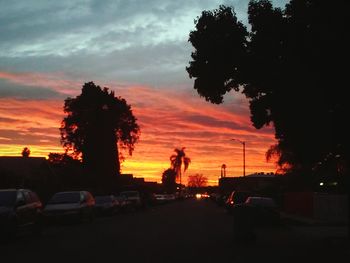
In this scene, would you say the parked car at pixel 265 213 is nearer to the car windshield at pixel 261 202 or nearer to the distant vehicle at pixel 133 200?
the car windshield at pixel 261 202

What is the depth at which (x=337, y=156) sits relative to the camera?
25.7 meters

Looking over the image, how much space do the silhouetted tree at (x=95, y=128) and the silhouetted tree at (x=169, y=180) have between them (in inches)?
3838

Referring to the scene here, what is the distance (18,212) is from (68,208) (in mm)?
9189

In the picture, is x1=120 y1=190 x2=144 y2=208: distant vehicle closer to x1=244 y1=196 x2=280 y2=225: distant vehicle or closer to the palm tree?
x1=244 y1=196 x2=280 y2=225: distant vehicle

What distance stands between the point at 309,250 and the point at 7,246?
8915mm

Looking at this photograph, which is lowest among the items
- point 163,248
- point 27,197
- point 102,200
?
point 163,248

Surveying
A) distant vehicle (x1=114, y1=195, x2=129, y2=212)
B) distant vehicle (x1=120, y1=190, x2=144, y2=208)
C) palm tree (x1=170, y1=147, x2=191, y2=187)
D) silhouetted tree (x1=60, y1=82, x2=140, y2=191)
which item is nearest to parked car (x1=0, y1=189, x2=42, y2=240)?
distant vehicle (x1=114, y1=195, x2=129, y2=212)

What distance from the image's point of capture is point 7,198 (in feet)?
73.8

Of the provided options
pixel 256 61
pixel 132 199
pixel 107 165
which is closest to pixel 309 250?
pixel 256 61

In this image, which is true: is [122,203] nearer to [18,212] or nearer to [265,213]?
[265,213]

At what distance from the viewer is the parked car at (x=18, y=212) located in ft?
69.3

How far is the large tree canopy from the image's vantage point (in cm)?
1934

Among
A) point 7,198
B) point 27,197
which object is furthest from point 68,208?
point 7,198

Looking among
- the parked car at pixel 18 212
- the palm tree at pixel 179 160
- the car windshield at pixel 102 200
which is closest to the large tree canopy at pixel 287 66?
the parked car at pixel 18 212
